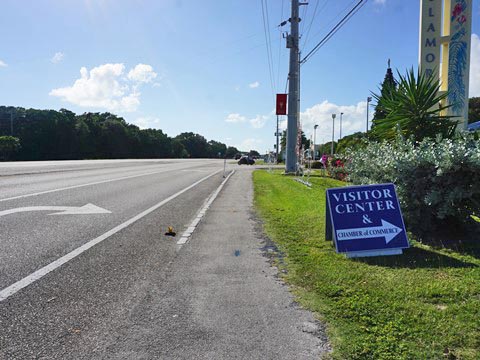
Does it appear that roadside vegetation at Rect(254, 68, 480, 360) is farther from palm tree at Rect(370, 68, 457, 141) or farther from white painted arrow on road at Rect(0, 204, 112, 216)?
white painted arrow on road at Rect(0, 204, 112, 216)

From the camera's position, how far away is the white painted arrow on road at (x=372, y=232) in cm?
529

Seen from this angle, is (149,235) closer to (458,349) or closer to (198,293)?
(198,293)

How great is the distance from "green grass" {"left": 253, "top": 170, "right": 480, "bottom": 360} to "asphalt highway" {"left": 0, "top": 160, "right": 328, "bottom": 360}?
11.3 inches

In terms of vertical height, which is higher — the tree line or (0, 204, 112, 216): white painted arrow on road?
Answer: the tree line

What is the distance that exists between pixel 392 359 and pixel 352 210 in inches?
120

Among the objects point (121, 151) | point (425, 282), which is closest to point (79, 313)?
point (425, 282)

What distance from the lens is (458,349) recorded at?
2785 millimetres

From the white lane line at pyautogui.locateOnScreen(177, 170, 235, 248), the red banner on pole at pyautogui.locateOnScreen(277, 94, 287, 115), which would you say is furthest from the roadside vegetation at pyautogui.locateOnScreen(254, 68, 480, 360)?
the red banner on pole at pyautogui.locateOnScreen(277, 94, 287, 115)

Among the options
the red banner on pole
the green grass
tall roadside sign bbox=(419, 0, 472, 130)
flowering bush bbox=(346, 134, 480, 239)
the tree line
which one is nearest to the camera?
the green grass

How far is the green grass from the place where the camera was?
2.86 meters

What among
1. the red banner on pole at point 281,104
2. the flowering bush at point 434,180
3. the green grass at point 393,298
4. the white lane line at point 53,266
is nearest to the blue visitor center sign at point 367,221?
the green grass at point 393,298

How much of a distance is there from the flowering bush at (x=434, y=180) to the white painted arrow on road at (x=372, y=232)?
59 cm

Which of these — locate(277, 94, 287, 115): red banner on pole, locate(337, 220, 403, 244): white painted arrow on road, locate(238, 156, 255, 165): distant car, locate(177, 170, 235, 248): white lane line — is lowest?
locate(177, 170, 235, 248): white lane line

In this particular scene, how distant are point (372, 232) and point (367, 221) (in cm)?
17
